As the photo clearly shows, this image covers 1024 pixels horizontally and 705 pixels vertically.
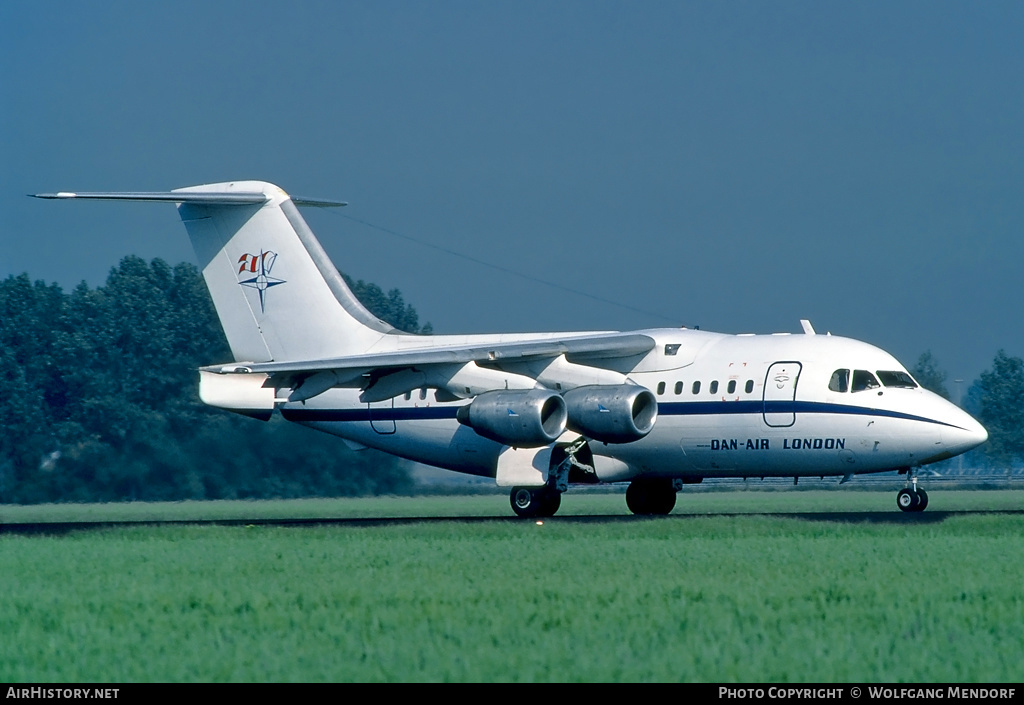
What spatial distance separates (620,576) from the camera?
13.5m

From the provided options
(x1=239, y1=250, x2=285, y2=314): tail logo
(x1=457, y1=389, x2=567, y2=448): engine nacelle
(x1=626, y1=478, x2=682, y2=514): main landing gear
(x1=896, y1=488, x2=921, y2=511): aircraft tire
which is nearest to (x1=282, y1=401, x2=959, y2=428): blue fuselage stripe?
(x1=896, y1=488, x2=921, y2=511): aircraft tire

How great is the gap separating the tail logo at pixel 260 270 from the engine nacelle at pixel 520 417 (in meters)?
6.17

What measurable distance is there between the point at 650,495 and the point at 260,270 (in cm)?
884

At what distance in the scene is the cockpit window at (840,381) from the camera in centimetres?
2316

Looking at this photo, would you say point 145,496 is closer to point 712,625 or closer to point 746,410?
point 746,410

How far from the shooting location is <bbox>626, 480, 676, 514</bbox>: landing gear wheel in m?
26.4

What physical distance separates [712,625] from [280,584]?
4786 millimetres

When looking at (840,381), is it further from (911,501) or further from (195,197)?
(195,197)

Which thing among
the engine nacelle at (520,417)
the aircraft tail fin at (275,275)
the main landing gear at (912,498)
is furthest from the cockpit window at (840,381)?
the aircraft tail fin at (275,275)

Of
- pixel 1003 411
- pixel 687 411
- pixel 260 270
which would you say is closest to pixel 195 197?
pixel 260 270

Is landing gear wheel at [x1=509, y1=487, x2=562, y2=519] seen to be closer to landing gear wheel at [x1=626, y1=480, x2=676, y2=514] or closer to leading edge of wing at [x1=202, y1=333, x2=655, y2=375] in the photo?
landing gear wheel at [x1=626, y1=480, x2=676, y2=514]

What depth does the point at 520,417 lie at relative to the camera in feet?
76.5

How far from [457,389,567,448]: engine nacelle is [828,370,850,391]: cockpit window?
441 cm

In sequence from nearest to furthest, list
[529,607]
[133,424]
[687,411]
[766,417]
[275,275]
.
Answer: [529,607] < [766,417] < [687,411] < [275,275] < [133,424]
